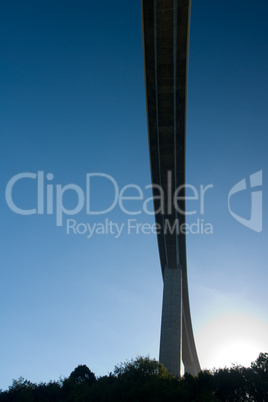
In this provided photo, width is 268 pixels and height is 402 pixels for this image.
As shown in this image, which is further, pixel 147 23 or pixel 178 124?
pixel 178 124

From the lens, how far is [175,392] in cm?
2786

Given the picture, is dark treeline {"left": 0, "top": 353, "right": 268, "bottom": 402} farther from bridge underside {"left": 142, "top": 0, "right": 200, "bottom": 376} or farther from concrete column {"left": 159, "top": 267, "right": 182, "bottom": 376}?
bridge underside {"left": 142, "top": 0, "right": 200, "bottom": 376}

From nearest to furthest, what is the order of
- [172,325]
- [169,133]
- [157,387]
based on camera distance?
[157,387] < [169,133] < [172,325]

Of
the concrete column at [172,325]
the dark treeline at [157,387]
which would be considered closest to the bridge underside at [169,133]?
the concrete column at [172,325]

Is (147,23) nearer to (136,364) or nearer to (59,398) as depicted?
(136,364)

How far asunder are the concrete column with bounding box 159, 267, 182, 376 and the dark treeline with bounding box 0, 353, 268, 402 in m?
3.85

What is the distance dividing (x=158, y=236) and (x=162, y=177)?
34.1 ft

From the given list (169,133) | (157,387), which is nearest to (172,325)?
(157,387)

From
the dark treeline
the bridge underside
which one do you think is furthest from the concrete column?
the dark treeline

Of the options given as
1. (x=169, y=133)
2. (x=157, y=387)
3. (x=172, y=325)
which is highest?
(x=169, y=133)

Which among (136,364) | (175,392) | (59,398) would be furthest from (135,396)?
(59,398)

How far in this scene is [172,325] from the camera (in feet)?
141

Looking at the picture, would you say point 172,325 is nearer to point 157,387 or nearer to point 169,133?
point 157,387

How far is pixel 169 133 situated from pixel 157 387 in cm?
2618
